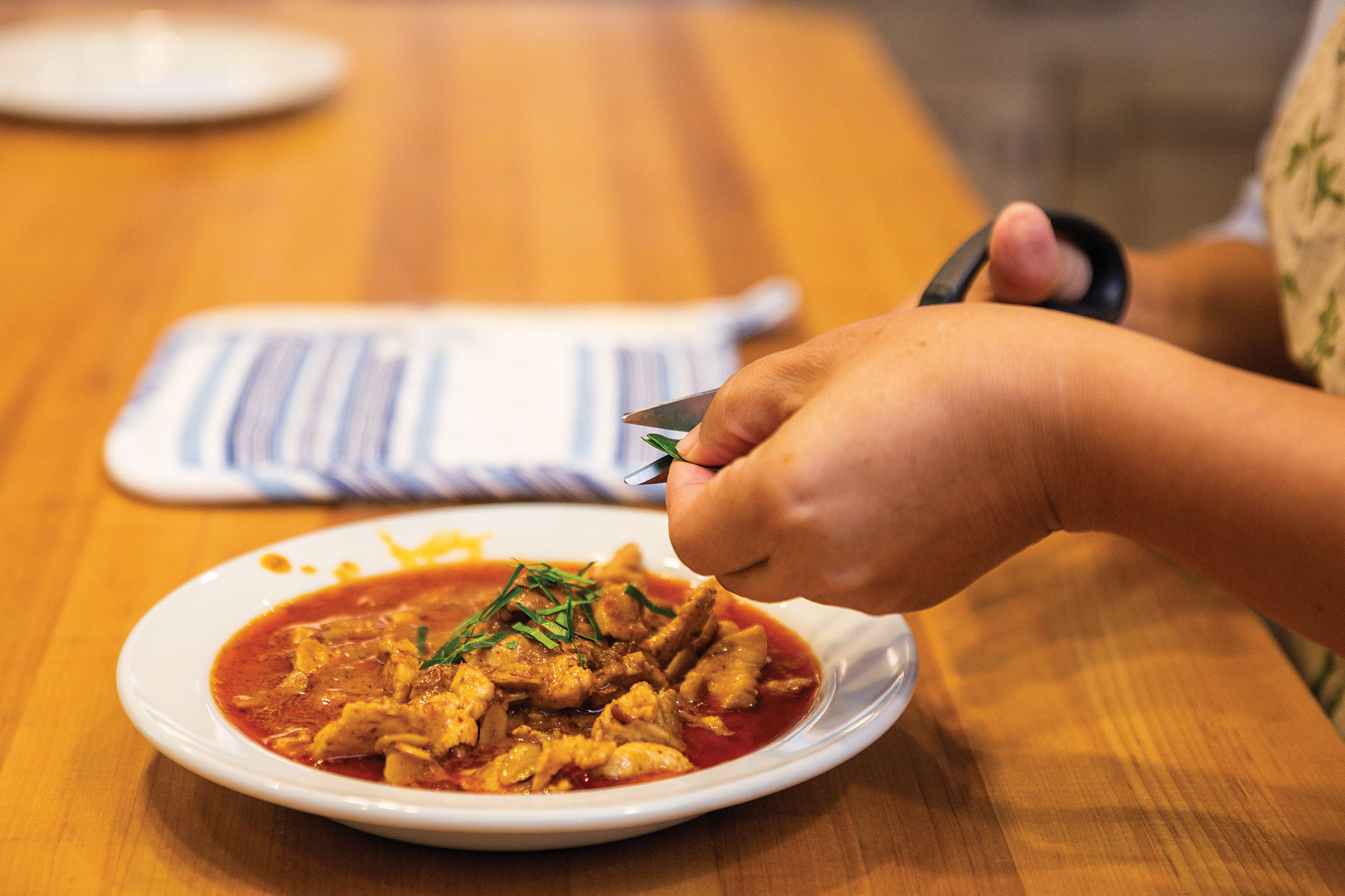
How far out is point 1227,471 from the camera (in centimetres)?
81

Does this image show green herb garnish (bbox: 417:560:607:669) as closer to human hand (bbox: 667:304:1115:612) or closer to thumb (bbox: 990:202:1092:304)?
human hand (bbox: 667:304:1115:612)

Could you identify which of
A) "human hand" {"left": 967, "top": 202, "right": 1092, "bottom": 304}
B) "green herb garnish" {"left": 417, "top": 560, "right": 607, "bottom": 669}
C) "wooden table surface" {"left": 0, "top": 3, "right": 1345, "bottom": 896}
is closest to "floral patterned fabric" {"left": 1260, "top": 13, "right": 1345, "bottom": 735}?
"wooden table surface" {"left": 0, "top": 3, "right": 1345, "bottom": 896}

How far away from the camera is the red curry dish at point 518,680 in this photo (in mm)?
825

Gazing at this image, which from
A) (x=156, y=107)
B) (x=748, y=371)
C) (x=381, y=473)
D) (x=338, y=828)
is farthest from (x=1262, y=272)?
(x=156, y=107)

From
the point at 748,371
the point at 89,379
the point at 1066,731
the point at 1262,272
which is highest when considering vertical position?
the point at 748,371

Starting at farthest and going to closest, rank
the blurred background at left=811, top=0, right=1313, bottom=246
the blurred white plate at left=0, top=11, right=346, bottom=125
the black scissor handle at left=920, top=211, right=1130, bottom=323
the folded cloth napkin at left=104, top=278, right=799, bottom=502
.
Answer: the blurred background at left=811, top=0, right=1313, bottom=246 < the blurred white plate at left=0, top=11, right=346, bottom=125 < the folded cloth napkin at left=104, top=278, right=799, bottom=502 < the black scissor handle at left=920, top=211, right=1130, bottom=323

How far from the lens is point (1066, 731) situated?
1006 mm

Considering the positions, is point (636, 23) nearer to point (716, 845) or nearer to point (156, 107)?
point (156, 107)

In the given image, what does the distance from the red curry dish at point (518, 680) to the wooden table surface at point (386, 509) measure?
0.06m

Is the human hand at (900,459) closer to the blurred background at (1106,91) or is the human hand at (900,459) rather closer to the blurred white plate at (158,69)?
the blurred white plate at (158,69)

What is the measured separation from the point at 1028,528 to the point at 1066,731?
0.23 m

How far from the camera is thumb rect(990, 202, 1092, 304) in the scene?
1037 mm

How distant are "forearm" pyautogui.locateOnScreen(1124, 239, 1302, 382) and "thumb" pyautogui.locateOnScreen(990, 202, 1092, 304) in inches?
17.7

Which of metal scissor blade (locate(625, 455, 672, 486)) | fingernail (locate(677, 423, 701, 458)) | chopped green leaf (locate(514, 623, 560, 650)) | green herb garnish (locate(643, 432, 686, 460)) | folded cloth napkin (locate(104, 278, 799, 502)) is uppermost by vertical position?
fingernail (locate(677, 423, 701, 458))
